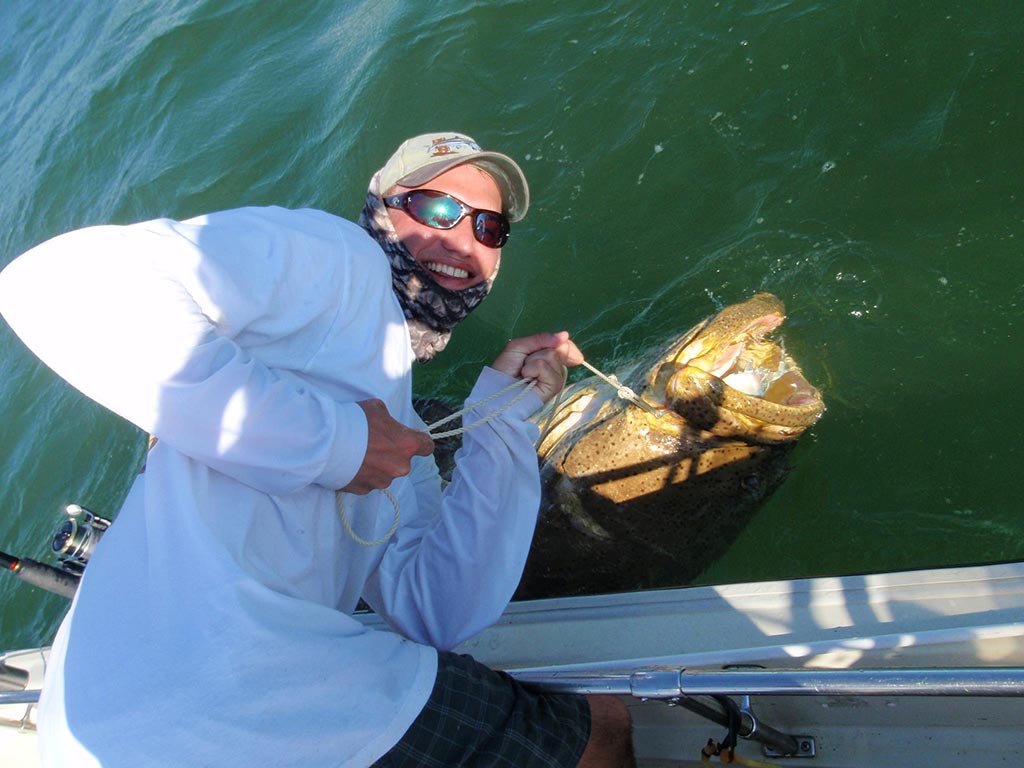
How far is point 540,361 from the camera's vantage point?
9.98ft

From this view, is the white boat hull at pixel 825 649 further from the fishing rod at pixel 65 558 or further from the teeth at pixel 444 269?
the fishing rod at pixel 65 558

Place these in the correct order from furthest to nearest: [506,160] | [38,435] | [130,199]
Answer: [130,199] < [38,435] < [506,160]

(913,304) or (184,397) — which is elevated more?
(184,397)

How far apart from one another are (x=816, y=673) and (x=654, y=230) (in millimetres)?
3701

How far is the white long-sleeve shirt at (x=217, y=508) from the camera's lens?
183cm

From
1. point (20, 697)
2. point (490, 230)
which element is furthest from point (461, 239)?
point (20, 697)

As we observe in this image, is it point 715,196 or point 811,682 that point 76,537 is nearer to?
point 811,682

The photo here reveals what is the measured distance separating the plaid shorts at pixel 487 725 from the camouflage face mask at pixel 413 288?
69.1 inches

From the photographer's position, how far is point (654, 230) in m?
5.18

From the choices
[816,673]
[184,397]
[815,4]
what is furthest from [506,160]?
[815,4]

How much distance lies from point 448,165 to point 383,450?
162cm

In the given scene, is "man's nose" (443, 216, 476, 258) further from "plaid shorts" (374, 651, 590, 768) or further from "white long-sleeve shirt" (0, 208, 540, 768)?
"plaid shorts" (374, 651, 590, 768)

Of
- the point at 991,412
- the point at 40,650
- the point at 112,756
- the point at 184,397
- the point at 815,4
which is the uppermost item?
the point at 815,4

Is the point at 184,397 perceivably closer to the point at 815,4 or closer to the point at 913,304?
the point at 913,304
